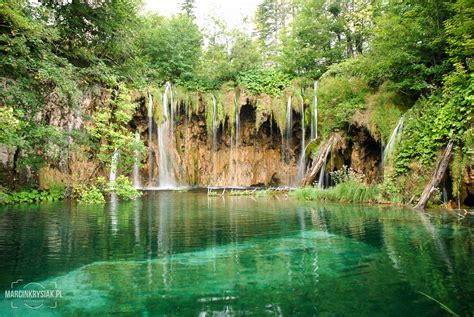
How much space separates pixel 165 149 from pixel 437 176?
62.5ft

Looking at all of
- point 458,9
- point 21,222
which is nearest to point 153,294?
point 21,222

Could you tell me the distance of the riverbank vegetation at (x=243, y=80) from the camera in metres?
7.97

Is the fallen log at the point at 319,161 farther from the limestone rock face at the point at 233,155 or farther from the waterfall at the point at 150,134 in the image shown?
the waterfall at the point at 150,134

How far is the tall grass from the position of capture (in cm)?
1345

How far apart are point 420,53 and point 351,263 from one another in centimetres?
1281

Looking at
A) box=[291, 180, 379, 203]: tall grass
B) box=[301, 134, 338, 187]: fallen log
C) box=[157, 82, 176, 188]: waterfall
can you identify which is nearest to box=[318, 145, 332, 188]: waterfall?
box=[301, 134, 338, 187]: fallen log

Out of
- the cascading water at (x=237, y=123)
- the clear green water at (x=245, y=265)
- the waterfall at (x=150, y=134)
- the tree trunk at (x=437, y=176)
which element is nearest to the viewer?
the clear green water at (x=245, y=265)

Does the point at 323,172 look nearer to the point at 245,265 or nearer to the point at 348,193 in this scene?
the point at 348,193

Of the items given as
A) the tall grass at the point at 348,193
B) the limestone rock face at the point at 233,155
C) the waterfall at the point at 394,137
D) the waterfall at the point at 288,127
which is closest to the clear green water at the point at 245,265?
the tall grass at the point at 348,193

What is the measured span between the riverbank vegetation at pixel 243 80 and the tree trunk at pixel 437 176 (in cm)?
23

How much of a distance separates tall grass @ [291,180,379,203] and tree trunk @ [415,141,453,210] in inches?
76.1

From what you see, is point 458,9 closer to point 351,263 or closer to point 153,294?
point 351,263

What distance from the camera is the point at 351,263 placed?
5.32 meters

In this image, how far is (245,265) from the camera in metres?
5.29
